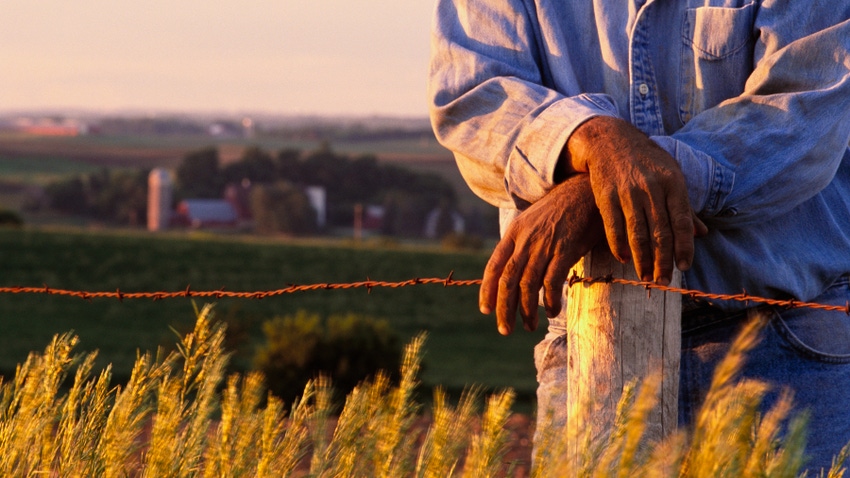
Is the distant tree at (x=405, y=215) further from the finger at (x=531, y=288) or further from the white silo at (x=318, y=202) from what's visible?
the finger at (x=531, y=288)

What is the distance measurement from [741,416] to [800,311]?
634mm

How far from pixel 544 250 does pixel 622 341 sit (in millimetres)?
227

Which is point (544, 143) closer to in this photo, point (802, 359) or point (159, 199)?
point (802, 359)

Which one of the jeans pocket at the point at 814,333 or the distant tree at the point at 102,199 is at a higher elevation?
the jeans pocket at the point at 814,333

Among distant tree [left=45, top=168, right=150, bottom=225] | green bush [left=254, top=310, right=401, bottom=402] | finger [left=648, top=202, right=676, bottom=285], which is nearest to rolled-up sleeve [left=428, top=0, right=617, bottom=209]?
finger [left=648, top=202, right=676, bottom=285]

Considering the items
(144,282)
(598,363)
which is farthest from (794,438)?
(144,282)

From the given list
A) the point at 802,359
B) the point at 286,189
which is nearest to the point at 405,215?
the point at 286,189

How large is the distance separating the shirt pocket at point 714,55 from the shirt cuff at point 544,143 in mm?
209

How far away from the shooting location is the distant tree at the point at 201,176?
65.1 meters

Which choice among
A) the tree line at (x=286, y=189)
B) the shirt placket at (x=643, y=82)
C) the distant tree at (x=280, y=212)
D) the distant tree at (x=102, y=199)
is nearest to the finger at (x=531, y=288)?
the shirt placket at (x=643, y=82)

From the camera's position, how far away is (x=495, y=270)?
183 centimetres

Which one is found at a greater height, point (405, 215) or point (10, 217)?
point (10, 217)

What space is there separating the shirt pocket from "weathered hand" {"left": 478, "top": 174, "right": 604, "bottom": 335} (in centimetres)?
39

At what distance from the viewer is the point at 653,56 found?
2.08 m
